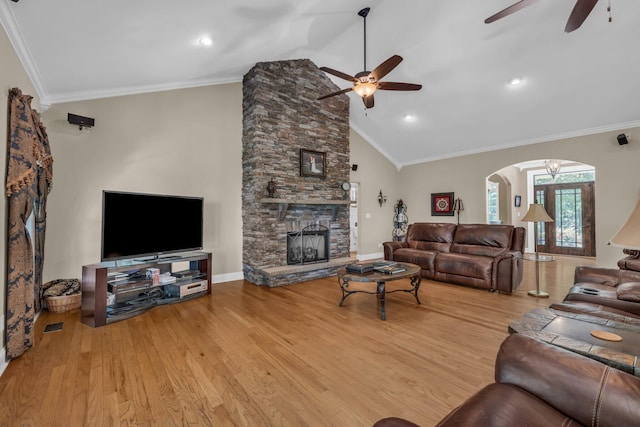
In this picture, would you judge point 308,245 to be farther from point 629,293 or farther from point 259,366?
point 629,293

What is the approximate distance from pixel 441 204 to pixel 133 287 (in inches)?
272

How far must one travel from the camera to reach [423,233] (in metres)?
5.62

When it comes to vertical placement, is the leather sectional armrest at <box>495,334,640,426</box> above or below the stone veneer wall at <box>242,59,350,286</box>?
below

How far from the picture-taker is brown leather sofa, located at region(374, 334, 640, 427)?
97cm

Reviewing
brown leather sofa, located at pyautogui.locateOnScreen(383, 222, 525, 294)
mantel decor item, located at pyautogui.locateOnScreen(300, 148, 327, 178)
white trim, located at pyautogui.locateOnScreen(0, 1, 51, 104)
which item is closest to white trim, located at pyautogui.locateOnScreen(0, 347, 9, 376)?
white trim, located at pyautogui.locateOnScreen(0, 1, 51, 104)

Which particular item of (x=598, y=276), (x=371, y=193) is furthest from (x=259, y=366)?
(x=371, y=193)

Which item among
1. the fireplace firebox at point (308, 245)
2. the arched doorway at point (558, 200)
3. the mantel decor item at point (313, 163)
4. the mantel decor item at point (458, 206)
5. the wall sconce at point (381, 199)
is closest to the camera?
the fireplace firebox at point (308, 245)

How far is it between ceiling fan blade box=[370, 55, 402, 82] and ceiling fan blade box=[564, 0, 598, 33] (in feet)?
4.59

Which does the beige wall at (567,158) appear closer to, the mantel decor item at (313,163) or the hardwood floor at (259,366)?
the hardwood floor at (259,366)

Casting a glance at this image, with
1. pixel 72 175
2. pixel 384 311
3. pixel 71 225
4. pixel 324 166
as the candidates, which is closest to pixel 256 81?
pixel 324 166

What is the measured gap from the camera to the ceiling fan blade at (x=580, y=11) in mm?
2219

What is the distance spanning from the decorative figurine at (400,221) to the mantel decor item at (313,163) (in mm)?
3470

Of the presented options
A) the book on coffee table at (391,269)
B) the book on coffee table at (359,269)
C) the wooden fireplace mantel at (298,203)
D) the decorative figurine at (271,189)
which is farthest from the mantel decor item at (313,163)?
the book on coffee table at (391,269)

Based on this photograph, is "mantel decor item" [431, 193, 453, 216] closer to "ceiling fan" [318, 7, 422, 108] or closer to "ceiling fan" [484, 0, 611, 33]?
"ceiling fan" [318, 7, 422, 108]
